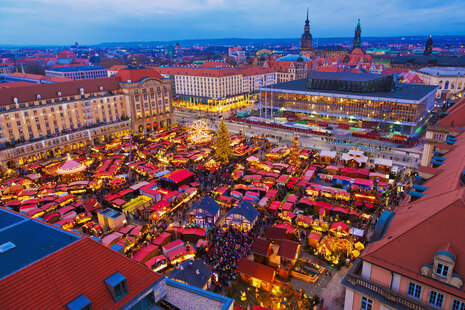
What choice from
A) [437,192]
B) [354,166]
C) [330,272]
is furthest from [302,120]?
[437,192]

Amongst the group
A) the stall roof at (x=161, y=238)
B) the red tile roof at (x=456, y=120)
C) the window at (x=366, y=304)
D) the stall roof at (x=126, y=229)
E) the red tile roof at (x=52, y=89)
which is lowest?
the stall roof at (x=126, y=229)

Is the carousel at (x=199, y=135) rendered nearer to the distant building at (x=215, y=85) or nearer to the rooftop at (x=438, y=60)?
the distant building at (x=215, y=85)

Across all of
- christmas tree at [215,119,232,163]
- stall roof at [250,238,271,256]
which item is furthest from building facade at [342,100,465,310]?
christmas tree at [215,119,232,163]

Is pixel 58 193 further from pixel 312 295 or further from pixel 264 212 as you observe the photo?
pixel 312 295

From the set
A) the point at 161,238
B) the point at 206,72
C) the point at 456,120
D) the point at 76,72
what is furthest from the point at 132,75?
the point at 76,72

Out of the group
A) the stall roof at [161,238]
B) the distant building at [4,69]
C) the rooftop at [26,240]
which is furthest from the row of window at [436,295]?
the distant building at [4,69]

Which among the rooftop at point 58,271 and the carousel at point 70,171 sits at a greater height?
the rooftop at point 58,271
